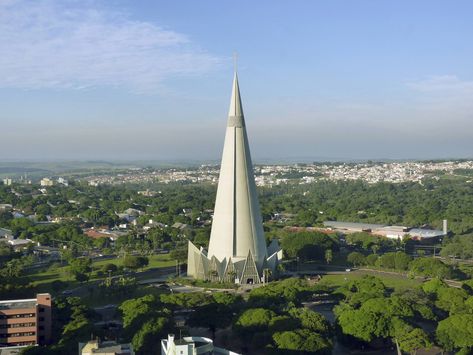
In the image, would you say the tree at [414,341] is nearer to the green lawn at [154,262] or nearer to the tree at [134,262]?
the tree at [134,262]

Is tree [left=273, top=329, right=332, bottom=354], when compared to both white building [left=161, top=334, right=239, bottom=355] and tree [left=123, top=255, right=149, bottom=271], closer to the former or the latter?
white building [left=161, top=334, right=239, bottom=355]

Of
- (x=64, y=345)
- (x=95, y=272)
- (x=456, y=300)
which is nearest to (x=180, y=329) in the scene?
(x=64, y=345)

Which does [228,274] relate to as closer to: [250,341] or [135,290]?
[135,290]

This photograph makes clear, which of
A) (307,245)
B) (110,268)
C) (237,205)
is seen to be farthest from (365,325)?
(110,268)

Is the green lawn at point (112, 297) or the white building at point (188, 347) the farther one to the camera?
the green lawn at point (112, 297)

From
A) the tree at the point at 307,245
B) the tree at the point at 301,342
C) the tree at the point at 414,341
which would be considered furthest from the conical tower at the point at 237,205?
the tree at the point at 414,341
